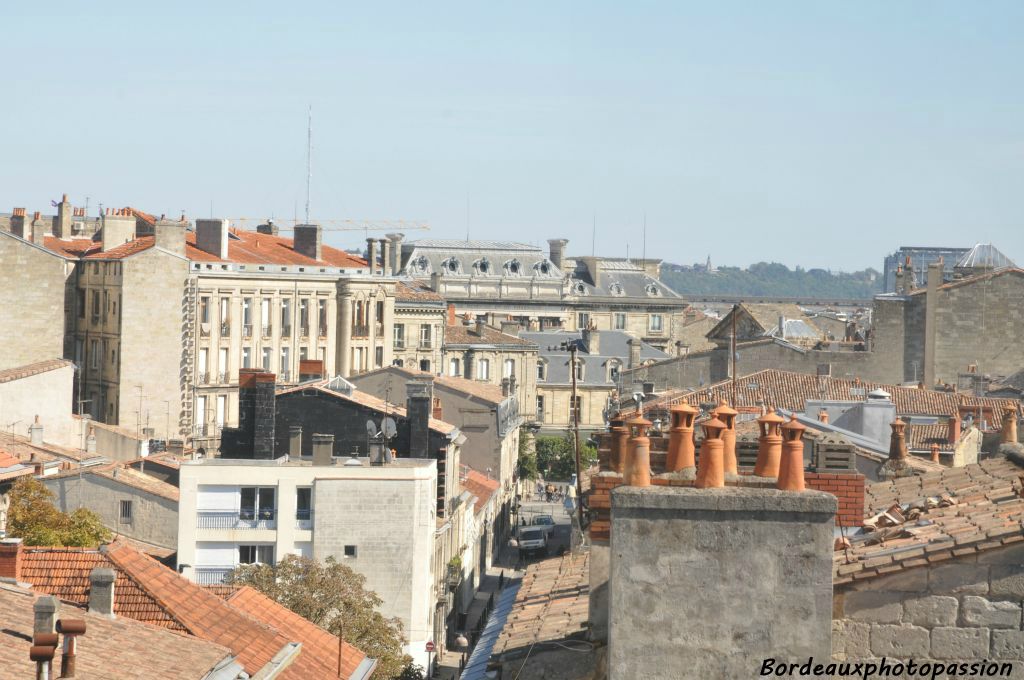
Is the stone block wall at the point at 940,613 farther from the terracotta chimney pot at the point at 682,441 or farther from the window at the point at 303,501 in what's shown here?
the window at the point at 303,501

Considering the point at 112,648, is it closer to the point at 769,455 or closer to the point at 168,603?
the point at 168,603

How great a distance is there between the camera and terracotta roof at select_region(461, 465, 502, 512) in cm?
6756

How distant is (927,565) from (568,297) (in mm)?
164414

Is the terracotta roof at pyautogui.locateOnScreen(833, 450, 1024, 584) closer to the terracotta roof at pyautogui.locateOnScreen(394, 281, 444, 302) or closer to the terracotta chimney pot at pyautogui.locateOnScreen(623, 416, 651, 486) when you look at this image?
the terracotta chimney pot at pyautogui.locateOnScreen(623, 416, 651, 486)

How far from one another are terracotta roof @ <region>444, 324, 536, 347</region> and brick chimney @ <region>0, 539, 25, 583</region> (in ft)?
316

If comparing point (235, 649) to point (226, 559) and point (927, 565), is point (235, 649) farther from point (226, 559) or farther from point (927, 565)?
point (226, 559)

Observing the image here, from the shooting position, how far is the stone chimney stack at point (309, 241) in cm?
10062

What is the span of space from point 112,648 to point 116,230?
70.9 meters

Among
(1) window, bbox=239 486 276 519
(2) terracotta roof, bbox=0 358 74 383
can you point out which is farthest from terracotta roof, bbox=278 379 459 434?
(2) terracotta roof, bbox=0 358 74 383

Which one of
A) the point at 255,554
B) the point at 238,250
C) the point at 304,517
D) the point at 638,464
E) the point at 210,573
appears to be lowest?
the point at 210,573

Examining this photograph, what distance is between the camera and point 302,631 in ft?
90.0

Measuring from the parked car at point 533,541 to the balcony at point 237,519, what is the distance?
1137 inches

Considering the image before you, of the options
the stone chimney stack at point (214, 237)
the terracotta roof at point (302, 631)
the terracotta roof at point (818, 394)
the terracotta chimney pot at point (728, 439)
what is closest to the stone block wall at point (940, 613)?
the terracotta chimney pot at point (728, 439)

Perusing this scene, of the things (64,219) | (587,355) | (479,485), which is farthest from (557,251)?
(479,485)
